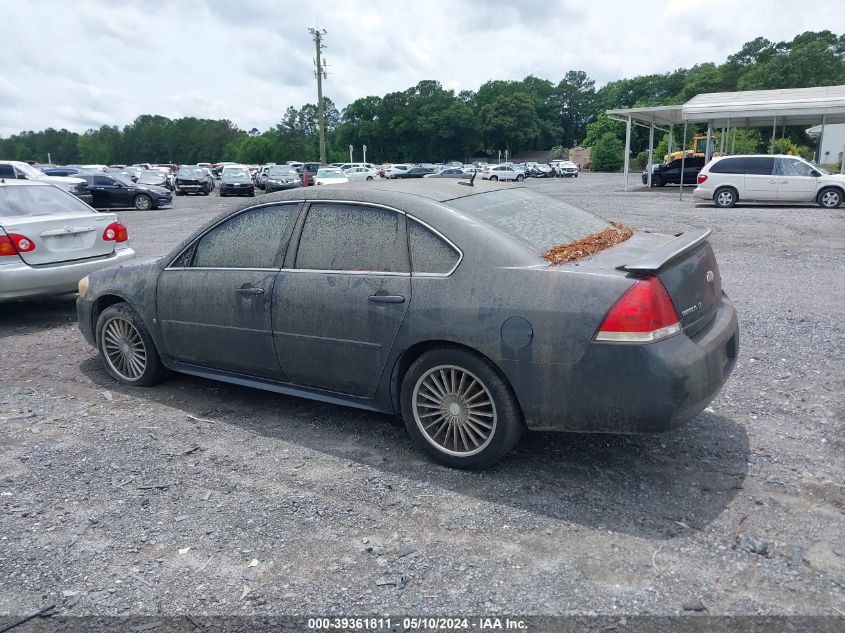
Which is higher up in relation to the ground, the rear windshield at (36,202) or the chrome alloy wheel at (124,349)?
the rear windshield at (36,202)

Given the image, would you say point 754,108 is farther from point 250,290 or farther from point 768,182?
point 250,290

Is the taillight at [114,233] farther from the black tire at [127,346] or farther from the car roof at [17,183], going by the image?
the black tire at [127,346]

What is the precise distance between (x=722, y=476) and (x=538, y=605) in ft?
5.15

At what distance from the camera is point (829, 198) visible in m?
19.6

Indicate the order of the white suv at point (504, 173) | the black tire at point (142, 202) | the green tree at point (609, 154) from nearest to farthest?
the black tire at point (142, 202), the white suv at point (504, 173), the green tree at point (609, 154)

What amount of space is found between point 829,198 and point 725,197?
2711 millimetres

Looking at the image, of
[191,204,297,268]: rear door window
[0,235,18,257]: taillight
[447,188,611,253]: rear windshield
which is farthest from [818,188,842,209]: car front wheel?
[0,235,18,257]: taillight

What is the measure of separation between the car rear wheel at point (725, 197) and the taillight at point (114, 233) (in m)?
17.9

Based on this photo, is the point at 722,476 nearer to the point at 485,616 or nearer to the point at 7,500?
the point at 485,616

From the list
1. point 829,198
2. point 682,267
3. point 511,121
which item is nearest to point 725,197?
point 829,198

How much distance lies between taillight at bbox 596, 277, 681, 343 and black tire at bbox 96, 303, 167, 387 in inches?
136

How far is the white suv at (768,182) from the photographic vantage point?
19672mm

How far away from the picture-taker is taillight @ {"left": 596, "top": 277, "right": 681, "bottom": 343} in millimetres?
3301

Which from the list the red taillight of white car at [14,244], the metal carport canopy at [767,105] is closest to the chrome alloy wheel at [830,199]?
the metal carport canopy at [767,105]
